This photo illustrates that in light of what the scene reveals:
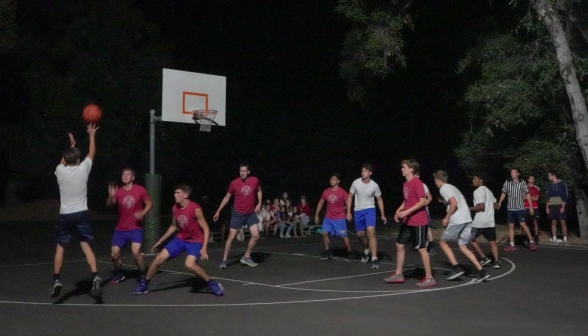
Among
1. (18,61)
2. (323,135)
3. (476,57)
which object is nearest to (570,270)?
(476,57)

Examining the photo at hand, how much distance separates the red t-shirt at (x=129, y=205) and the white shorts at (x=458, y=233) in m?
A: 4.97

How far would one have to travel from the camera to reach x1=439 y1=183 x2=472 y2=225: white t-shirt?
41.9 ft

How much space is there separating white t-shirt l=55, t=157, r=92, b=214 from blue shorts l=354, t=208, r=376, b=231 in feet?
21.7

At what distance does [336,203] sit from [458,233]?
4030mm

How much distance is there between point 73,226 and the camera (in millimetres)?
10758

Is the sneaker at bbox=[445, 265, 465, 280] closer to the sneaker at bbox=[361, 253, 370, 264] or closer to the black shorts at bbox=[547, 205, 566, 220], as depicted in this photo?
the sneaker at bbox=[361, 253, 370, 264]

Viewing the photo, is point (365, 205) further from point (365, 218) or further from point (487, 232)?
point (487, 232)

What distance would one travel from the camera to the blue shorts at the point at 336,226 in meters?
16.6

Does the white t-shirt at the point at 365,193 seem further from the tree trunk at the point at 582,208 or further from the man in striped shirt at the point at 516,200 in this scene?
the tree trunk at the point at 582,208

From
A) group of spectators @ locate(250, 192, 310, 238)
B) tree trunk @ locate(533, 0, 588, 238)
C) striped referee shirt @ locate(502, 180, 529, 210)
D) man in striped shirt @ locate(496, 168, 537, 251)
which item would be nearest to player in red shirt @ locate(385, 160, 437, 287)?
man in striped shirt @ locate(496, 168, 537, 251)

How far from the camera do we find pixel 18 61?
45.0 metres

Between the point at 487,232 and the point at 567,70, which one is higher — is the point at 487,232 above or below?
below

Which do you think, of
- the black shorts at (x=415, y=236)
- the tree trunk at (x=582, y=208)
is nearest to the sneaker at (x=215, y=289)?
the black shorts at (x=415, y=236)

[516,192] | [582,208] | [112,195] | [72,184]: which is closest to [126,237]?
[112,195]
